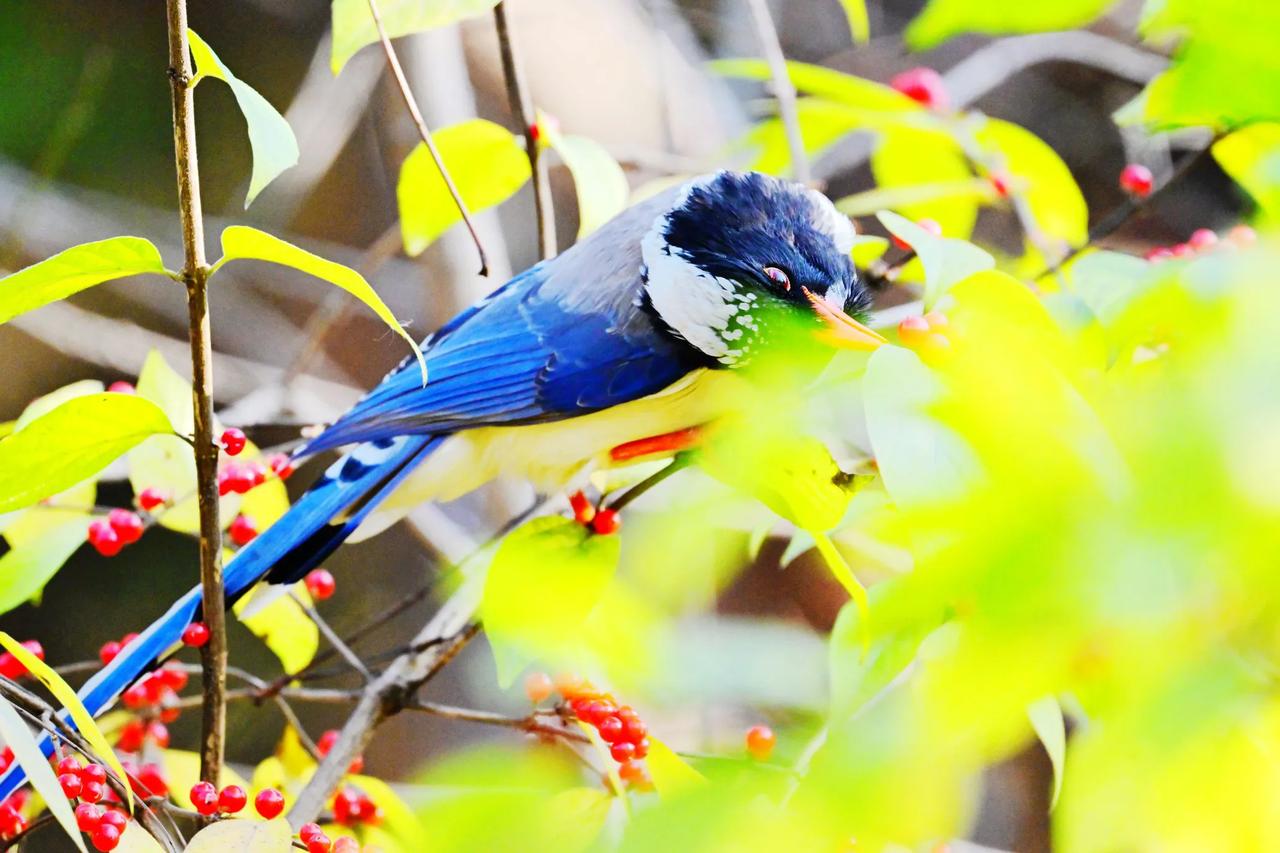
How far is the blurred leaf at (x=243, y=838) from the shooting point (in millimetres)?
591

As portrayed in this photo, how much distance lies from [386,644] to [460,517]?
0.90ft

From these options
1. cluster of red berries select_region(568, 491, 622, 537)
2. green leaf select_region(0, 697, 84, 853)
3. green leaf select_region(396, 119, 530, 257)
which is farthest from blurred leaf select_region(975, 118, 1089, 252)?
green leaf select_region(0, 697, 84, 853)

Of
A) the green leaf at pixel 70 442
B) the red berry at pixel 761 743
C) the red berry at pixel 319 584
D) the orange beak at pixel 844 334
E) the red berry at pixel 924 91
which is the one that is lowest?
the red berry at pixel 761 743

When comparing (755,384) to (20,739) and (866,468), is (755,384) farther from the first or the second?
(20,739)

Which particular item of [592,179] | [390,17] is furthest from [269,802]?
[592,179]

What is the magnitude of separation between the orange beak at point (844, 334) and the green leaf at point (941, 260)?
0.27ft

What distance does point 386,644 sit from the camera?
219 centimetres

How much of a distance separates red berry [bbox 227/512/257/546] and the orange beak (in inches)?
21.9

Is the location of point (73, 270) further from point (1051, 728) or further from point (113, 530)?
point (1051, 728)

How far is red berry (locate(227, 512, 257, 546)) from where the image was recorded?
3.52ft

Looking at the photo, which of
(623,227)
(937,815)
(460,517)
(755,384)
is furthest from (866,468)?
(460,517)

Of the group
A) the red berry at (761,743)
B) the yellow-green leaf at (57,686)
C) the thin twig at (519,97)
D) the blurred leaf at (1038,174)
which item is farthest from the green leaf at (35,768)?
the blurred leaf at (1038,174)

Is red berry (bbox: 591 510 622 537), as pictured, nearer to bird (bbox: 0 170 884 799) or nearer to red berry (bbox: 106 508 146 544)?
bird (bbox: 0 170 884 799)

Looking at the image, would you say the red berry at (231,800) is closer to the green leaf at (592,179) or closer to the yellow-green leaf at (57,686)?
the yellow-green leaf at (57,686)
